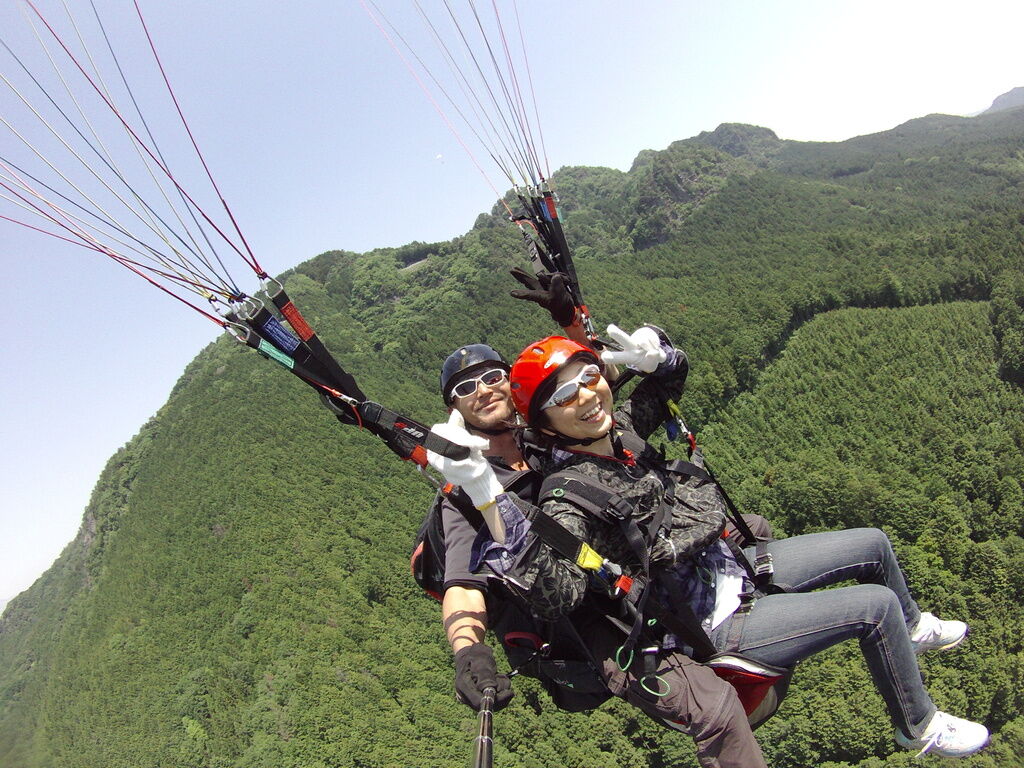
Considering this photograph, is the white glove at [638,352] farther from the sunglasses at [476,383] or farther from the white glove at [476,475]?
the white glove at [476,475]

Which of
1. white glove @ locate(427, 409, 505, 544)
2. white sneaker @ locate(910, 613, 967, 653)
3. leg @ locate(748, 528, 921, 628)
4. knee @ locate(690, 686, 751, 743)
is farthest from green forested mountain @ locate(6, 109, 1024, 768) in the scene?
white glove @ locate(427, 409, 505, 544)

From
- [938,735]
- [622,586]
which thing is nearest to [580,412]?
[622,586]

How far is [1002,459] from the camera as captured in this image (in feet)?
154

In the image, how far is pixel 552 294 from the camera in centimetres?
427

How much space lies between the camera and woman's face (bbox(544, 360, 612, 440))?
3199mm

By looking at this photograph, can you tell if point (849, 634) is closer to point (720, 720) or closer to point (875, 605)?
point (875, 605)

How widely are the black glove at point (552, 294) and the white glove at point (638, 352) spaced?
65 cm

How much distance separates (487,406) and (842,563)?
2291mm

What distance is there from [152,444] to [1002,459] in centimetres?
8937

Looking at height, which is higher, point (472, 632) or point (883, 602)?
point (472, 632)

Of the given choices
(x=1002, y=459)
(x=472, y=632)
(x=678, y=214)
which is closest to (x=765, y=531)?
(x=472, y=632)

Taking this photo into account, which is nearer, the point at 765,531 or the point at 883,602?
the point at 883,602

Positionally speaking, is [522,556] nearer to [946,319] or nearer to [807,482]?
[807,482]

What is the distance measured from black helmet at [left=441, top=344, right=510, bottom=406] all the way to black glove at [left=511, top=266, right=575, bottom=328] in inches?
17.6
